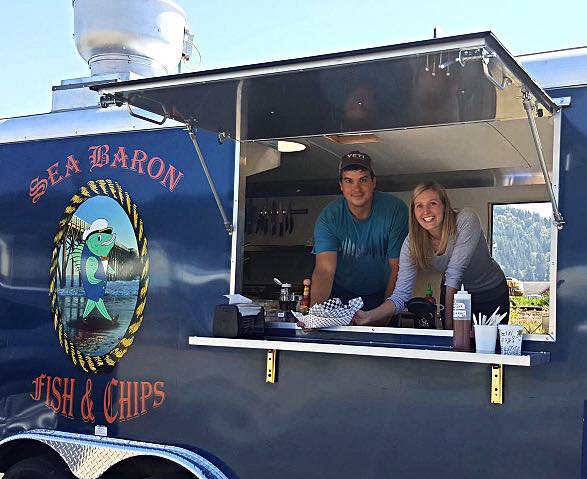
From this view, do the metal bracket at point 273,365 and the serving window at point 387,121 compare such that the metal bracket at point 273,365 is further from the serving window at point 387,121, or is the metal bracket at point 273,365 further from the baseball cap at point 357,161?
the baseball cap at point 357,161

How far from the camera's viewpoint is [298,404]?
10.4ft

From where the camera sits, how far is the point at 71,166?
3.88 meters

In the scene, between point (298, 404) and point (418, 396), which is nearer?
point (418, 396)

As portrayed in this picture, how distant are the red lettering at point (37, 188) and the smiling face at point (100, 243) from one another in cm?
43

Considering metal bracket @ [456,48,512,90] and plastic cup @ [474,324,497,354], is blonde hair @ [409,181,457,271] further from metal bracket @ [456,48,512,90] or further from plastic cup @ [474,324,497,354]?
metal bracket @ [456,48,512,90]

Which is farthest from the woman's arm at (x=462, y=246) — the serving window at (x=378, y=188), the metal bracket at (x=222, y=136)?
the metal bracket at (x=222, y=136)

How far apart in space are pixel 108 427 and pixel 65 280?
2.42ft

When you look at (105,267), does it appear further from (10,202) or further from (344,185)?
(344,185)

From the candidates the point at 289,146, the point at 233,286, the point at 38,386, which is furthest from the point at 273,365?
the point at 289,146

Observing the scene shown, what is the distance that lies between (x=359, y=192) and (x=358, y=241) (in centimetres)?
25

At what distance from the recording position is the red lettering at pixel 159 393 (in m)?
3.50

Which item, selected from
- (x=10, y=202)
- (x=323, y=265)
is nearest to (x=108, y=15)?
(x=10, y=202)

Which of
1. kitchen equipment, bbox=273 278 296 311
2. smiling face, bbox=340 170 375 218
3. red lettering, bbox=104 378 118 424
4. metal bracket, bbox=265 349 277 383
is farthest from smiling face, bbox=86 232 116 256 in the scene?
smiling face, bbox=340 170 375 218

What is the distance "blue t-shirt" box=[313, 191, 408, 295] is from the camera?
3990 millimetres
